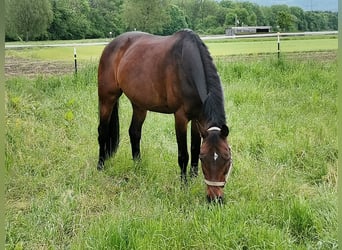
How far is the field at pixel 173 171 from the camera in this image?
2.03 m

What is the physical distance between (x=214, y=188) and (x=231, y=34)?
0.92 meters

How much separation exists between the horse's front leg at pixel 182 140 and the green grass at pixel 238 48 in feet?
1.65

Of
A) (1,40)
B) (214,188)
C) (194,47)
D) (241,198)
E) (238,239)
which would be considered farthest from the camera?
(194,47)

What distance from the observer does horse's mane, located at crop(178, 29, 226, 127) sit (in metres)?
2.29

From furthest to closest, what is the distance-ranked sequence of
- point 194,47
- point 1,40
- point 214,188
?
point 194,47 < point 214,188 < point 1,40

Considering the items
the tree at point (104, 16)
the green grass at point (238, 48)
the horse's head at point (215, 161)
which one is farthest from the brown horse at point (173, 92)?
the tree at point (104, 16)

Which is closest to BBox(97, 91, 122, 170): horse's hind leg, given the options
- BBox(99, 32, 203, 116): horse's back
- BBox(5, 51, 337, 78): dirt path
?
BBox(99, 32, 203, 116): horse's back

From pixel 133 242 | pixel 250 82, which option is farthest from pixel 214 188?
pixel 250 82

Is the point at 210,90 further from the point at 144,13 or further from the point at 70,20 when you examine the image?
the point at 70,20

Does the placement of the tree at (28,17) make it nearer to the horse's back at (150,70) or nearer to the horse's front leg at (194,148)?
the horse's back at (150,70)

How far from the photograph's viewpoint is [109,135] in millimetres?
3221

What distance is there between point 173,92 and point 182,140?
0.31 m

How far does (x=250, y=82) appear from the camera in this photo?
11.7 feet

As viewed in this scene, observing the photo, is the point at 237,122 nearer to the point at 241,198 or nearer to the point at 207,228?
the point at 241,198
